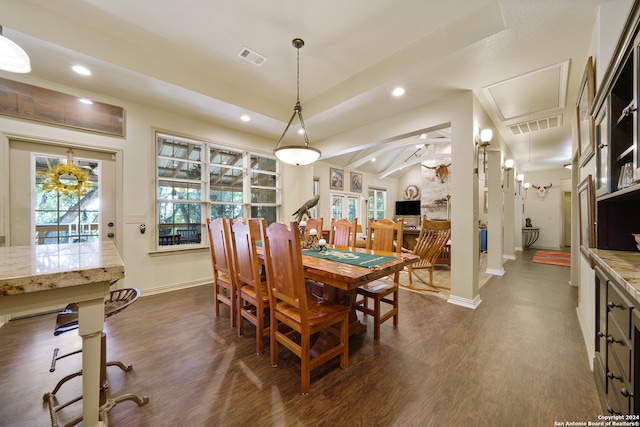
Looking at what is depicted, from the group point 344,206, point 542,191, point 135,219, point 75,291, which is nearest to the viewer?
point 75,291

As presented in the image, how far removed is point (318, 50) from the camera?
2748 millimetres

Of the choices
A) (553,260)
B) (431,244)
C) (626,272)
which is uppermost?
(626,272)

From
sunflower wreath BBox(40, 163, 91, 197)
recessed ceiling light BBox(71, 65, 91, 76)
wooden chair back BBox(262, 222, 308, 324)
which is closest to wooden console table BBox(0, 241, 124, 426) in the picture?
wooden chair back BBox(262, 222, 308, 324)

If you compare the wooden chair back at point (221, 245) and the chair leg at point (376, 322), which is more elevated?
the wooden chair back at point (221, 245)

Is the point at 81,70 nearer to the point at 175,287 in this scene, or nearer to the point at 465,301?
the point at 175,287

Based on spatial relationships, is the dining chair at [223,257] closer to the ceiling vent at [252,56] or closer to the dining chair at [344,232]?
the dining chair at [344,232]

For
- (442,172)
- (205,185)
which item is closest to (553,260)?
(442,172)

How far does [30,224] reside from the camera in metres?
2.69

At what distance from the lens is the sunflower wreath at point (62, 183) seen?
2.67 meters

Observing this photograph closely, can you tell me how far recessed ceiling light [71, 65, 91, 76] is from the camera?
2.55 meters

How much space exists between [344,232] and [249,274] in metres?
1.38

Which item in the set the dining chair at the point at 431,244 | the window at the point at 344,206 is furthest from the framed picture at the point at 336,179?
the dining chair at the point at 431,244

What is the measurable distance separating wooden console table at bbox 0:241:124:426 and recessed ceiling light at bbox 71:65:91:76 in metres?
2.57

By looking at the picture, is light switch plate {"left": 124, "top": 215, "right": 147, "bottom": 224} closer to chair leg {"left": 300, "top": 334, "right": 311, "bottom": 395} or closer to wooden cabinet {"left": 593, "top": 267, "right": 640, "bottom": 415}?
chair leg {"left": 300, "top": 334, "right": 311, "bottom": 395}
